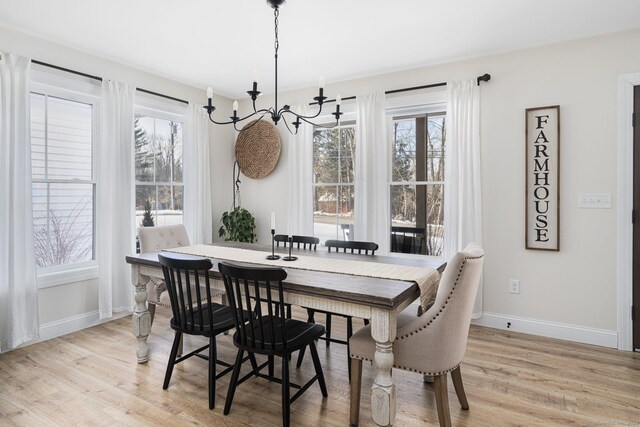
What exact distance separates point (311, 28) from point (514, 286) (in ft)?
9.65

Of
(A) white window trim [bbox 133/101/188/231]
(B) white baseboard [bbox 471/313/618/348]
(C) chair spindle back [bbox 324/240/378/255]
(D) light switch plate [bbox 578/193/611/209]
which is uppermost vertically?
(A) white window trim [bbox 133/101/188/231]

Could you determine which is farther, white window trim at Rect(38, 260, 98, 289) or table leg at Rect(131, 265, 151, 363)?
white window trim at Rect(38, 260, 98, 289)

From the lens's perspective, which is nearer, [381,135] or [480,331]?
[480,331]

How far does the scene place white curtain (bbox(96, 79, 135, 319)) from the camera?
11.7ft

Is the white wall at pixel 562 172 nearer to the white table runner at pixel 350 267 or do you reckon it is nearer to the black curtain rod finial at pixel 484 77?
the black curtain rod finial at pixel 484 77

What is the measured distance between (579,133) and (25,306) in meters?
4.86

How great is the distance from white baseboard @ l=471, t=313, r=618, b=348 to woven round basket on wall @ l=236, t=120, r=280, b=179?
2.99 meters

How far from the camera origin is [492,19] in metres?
2.85

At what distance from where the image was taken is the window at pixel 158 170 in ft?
13.3

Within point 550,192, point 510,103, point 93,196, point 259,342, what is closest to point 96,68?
point 93,196

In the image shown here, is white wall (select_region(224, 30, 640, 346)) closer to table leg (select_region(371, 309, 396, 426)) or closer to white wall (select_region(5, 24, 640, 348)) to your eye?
white wall (select_region(5, 24, 640, 348))

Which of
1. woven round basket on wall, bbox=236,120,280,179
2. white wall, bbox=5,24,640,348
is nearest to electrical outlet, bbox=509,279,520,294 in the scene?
white wall, bbox=5,24,640,348

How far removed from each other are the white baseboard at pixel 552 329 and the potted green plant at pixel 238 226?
9.12ft

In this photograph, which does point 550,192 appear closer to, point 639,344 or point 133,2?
point 639,344
